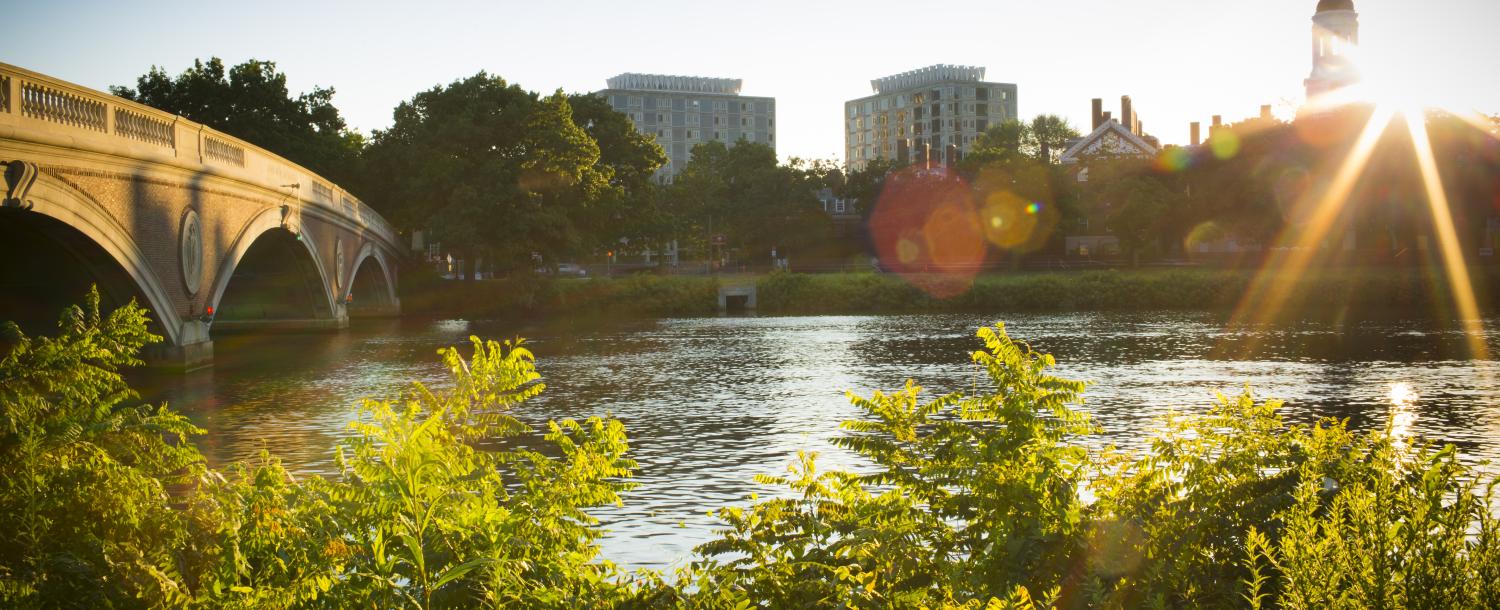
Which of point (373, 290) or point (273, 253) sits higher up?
point (273, 253)

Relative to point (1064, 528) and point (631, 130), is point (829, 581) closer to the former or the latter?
point (1064, 528)

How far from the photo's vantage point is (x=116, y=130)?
28.4 metres

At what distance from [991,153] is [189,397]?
8029cm

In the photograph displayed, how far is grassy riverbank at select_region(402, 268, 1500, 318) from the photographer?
6706 centimetres

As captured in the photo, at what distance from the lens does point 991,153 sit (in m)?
101

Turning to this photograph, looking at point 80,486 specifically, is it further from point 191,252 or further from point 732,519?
point 191,252

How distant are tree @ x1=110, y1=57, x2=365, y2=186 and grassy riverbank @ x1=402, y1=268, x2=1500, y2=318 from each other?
10.5 meters

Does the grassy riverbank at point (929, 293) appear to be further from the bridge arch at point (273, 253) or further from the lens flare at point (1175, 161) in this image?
the lens flare at point (1175, 161)

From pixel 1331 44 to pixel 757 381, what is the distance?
7322cm

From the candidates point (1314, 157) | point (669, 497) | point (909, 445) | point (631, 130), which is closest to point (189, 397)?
point (669, 497)

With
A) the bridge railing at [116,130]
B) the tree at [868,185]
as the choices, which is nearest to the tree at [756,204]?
the tree at [868,185]

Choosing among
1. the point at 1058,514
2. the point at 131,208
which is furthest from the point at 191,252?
the point at 1058,514

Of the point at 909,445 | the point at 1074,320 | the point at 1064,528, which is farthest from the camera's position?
the point at 1074,320

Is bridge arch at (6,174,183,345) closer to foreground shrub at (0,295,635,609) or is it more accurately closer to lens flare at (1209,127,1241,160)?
foreground shrub at (0,295,635,609)
